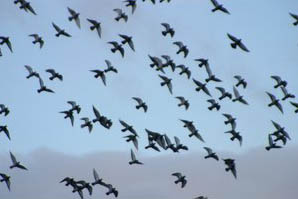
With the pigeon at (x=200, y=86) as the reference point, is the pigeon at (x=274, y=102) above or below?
below

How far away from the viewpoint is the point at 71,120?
Answer: 2704 inches

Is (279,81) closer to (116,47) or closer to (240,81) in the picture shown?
(240,81)

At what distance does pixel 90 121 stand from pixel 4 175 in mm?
11522

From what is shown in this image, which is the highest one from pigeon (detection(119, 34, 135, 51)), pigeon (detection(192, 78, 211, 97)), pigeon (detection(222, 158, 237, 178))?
pigeon (detection(119, 34, 135, 51))

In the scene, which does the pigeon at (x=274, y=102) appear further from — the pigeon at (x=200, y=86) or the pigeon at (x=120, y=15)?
the pigeon at (x=120, y=15)

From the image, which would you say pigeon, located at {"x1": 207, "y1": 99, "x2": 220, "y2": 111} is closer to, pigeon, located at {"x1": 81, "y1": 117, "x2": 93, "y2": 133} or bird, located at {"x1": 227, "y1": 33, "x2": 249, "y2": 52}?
bird, located at {"x1": 227, "y1": 33, "x2": 249, "y2": 52}

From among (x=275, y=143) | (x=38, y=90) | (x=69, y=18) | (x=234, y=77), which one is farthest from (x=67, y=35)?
(x=275, y=143)

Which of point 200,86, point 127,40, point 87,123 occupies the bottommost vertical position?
point 87,123

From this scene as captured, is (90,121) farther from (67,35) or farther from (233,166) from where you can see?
(233,166)

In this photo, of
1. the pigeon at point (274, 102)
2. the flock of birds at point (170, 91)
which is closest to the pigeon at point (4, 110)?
the flock of birds at point (170, 91)

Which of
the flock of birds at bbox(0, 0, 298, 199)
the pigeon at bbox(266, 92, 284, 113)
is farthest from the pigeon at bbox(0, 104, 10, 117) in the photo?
the pigeon at bbox(266, 92, 284, 113)

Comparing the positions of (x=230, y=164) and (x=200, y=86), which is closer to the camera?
(x=230, y=164)

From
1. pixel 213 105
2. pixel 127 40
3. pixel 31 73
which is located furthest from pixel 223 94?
pixel 31 73

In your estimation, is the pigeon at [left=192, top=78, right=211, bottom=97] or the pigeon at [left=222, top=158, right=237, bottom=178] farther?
the pigeon at [left=192, top=78, right=211, bottom=97]
